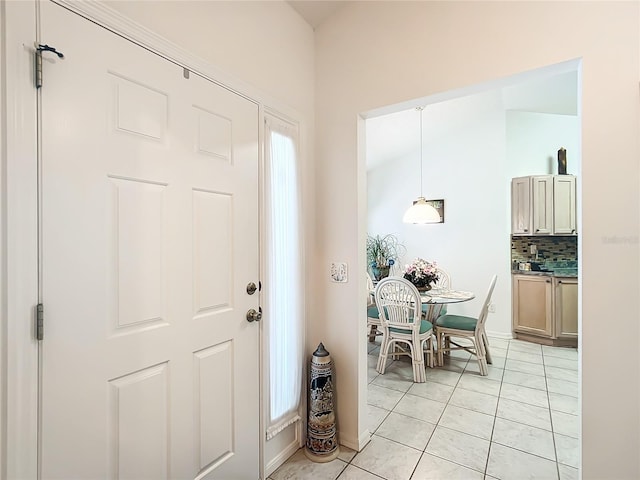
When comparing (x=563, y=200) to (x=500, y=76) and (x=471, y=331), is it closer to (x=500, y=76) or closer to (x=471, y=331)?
(x=471, y=331)

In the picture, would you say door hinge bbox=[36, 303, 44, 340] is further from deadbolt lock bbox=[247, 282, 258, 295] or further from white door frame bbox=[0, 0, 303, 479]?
deadbolt lock bbox=[247, 282, 258, 295]

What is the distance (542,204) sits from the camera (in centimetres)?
417

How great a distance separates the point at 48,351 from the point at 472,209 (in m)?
4.83

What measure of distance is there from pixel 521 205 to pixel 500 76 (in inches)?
132

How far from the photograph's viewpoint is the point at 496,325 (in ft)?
14.6

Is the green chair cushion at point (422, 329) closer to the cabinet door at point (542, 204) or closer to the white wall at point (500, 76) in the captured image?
the white wall at point (500, 76)

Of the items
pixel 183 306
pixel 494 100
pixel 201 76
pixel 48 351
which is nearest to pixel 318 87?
pixel 201 76

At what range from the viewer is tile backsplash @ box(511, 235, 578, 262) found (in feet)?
14.7

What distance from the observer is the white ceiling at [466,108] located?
3572 mm

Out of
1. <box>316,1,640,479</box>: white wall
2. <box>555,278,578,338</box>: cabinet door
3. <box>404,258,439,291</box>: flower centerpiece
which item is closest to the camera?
<box>316,1,640,479</box>: white wall

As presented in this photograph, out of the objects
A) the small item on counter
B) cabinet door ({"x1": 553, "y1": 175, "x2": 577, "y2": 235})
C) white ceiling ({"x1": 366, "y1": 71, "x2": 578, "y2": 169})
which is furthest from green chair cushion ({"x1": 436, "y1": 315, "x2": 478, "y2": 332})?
the small item on counter

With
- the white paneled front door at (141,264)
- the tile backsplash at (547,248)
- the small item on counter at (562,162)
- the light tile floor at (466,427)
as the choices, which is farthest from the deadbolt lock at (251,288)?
the small item on counter at (562,162)

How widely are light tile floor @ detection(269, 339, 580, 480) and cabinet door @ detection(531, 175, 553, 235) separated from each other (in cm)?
175

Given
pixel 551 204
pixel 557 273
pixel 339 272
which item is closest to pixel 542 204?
pixel 551 204
